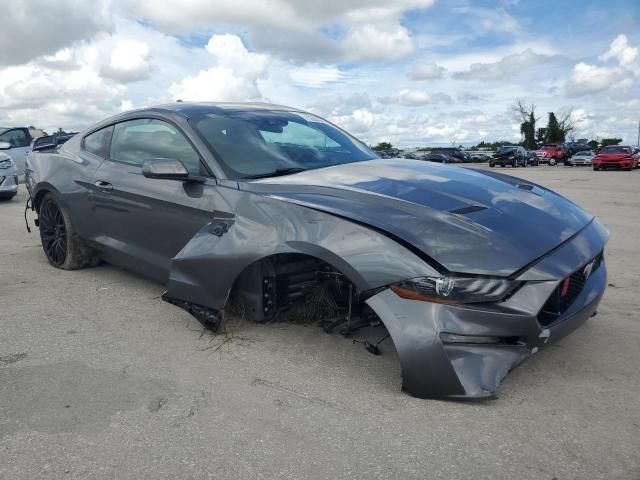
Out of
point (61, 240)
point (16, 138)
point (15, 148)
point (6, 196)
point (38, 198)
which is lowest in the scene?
point (61, 240)

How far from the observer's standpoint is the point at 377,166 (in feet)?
11.4

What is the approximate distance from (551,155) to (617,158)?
14734mm

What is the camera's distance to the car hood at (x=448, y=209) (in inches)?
95.1

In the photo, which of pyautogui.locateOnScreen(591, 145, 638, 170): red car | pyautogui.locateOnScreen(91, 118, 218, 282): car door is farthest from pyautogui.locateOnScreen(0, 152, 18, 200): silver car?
pyautogui.locateOnScreen(591, 145, 638, 170): red car

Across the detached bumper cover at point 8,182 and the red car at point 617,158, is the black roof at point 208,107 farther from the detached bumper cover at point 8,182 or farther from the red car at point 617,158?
the red car at point 617,158

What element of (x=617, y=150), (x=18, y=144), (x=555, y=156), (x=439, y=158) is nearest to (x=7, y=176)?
(x=18, y=144)

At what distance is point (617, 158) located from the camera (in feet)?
98.8

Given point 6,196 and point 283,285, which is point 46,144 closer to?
point 283,285

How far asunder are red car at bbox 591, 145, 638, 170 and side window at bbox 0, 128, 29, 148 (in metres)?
29.0

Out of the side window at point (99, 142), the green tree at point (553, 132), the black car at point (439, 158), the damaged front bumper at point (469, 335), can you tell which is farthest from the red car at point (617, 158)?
the green tree at point (553, 132)

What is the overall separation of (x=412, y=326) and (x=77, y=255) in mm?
3477

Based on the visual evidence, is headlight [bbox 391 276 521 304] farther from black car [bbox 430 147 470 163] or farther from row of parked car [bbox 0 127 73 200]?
black car [bbox 430 147 470 163]

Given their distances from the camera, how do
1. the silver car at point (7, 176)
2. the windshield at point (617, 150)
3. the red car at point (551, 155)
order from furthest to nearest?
1. the red car at point (551, 155)
2. the windshield at point (617, 150)
3. the silver car at point (7, 176)

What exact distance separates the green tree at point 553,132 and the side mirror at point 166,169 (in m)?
81.6
